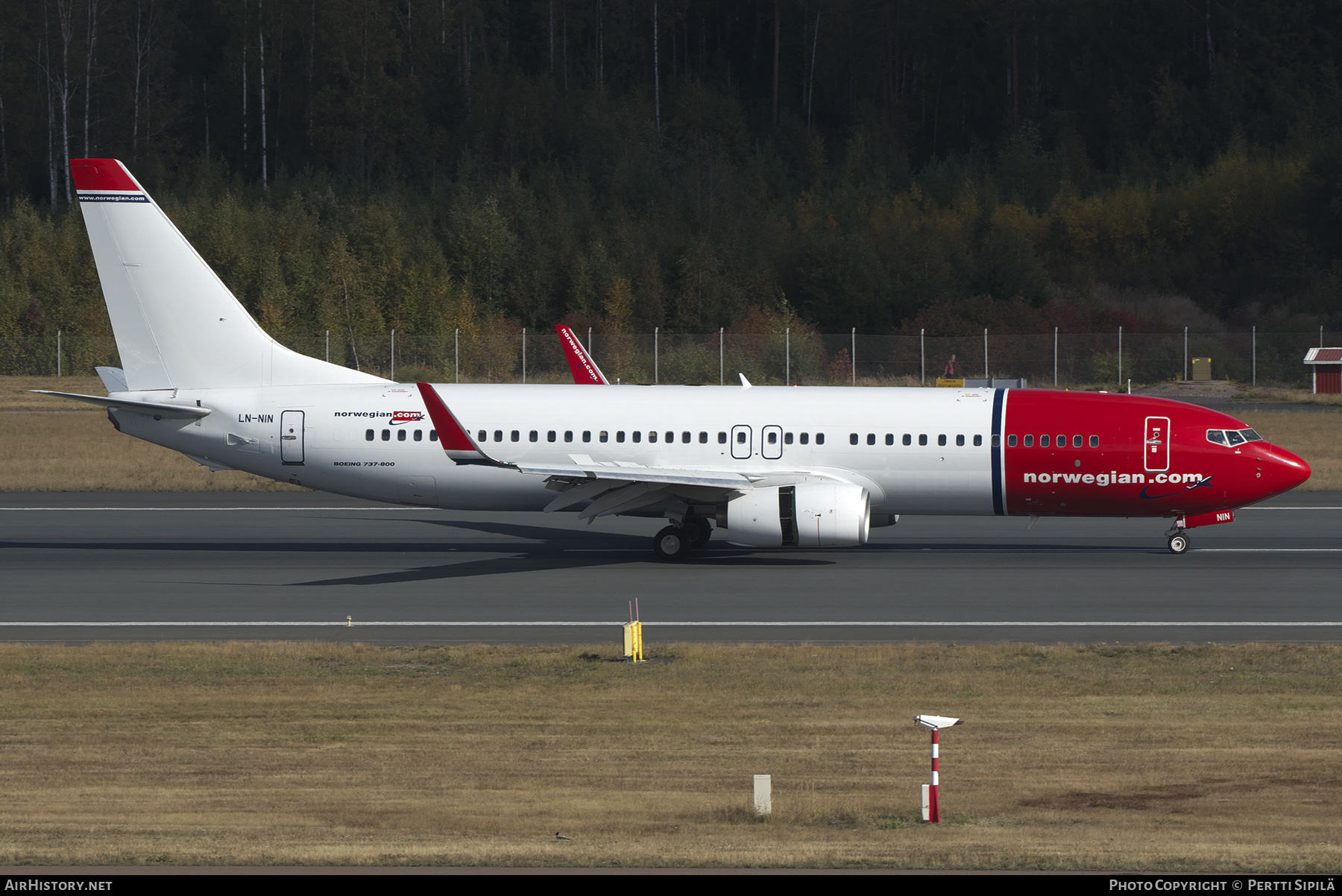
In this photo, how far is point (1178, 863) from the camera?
35.6 feet

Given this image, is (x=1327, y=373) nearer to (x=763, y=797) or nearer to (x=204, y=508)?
(x=204, y=508)

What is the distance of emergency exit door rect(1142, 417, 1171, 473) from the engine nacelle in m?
5.83

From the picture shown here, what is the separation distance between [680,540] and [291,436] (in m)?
8.31

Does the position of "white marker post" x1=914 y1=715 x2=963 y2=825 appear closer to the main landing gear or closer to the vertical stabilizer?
the main landing gear

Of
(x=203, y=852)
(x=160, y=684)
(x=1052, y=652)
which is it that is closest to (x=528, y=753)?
(x=203, y=852)

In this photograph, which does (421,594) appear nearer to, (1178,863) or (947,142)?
(1178,863)

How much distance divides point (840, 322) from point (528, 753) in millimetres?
76562

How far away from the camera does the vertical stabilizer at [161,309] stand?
30531 mm

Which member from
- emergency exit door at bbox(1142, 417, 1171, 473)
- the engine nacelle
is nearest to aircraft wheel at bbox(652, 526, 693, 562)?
the engine nacelle

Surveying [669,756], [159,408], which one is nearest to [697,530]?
[159,408]

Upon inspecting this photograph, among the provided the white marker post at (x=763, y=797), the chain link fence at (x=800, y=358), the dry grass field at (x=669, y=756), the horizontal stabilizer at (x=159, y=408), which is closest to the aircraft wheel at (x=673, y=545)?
the dry grass field at (x=669, y=756)

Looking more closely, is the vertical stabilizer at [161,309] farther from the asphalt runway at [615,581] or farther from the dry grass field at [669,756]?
the dry grass field at [669,756]

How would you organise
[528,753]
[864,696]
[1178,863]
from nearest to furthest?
[1178,863] → [528,753] → [864,696]

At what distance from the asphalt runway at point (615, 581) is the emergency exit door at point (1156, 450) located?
6.25 feet
